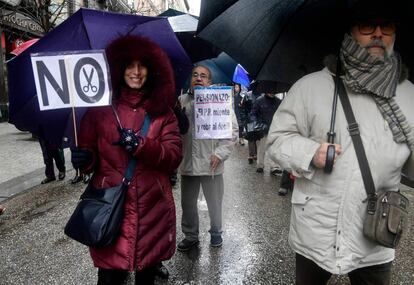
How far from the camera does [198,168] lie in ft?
12.5

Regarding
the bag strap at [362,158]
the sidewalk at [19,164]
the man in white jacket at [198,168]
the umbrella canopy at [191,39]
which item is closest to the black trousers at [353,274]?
the bag strap at [362,158]

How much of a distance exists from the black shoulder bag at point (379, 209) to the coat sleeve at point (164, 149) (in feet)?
3.76

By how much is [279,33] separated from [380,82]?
668 mm

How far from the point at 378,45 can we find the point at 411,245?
3.04m

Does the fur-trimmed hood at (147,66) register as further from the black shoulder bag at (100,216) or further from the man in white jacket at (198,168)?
the man in white jacket at (198,168)

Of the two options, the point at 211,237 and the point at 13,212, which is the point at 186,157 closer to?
the point at 211,237

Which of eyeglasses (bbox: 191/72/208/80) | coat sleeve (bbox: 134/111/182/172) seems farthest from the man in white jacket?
coat sleeve (bbox: 134/111/182/172)

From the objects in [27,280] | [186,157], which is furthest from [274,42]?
[27,280]

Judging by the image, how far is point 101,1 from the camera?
25734 millimetres

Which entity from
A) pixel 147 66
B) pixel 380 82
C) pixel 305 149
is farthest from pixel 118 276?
pixel 380 82

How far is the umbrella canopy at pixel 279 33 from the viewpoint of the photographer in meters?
2.20

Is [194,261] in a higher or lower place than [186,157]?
lower

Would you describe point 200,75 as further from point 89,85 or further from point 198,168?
point 89,85

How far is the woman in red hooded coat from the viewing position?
A: 247 cm
